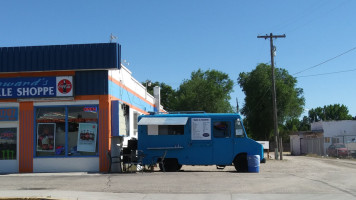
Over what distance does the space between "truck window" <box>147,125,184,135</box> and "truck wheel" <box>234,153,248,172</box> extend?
2.73m

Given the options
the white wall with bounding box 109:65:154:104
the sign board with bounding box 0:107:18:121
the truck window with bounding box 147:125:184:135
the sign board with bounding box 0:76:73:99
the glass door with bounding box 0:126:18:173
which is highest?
the white wall with bounding box 109:65:154:104

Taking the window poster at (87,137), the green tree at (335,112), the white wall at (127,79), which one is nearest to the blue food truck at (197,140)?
the window poster at (87,137)

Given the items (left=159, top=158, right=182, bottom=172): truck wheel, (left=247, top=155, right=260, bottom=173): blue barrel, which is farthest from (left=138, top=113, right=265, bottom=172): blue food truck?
(left=247, top=155, right=260, bottom=173): blue barrel

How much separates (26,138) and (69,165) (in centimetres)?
230

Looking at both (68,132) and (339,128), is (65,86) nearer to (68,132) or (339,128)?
(68,132)

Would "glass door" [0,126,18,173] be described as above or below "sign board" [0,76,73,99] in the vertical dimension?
below

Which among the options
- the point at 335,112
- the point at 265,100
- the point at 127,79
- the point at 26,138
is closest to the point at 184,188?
the point at 26,138

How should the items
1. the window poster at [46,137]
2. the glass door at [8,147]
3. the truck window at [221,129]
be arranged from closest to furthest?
the truck window at [221,129], the window poster at [46,137], the glass door at [8,147]

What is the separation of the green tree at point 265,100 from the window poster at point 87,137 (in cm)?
4508

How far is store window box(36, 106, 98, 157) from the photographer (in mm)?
19234

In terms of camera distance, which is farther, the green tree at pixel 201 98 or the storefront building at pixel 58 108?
the green tree at pixel 201 98

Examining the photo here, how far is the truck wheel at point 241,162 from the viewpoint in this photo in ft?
61.8

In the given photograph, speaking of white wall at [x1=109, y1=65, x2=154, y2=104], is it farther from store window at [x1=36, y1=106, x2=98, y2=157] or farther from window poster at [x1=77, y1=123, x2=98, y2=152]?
window poster at [x1=77, y1=123, x2=98, y2=152]

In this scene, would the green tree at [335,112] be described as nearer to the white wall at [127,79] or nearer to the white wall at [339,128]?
the white wall at [339,128]
